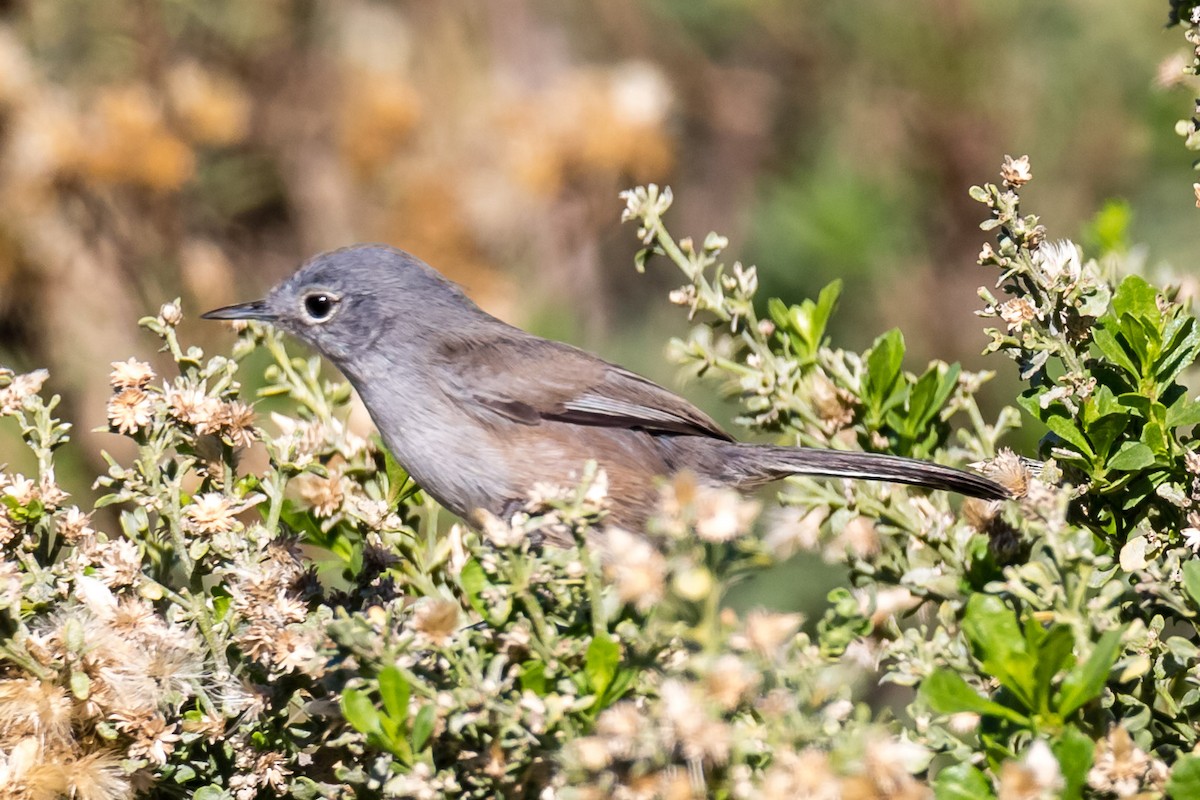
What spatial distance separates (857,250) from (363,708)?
349 centimetres

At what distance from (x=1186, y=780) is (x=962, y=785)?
252 mm

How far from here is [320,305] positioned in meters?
3.72

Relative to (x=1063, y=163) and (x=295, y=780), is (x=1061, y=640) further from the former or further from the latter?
(x=1063, y=163)

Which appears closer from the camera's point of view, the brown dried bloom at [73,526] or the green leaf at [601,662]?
the green leaf at [601,662]

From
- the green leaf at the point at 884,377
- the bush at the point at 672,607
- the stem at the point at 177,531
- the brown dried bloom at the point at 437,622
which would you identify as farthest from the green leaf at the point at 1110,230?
the stem at the point at 177,531

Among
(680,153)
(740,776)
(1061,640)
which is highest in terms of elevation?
(680,153)

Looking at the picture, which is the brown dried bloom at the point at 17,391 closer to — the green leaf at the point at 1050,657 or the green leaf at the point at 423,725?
the green leaf at the point at 423,725

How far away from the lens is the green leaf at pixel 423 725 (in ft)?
4.87

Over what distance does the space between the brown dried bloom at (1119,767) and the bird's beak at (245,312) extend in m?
2.59

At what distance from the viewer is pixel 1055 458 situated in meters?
1.87

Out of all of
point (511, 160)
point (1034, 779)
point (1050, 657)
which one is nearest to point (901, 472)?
point (1050, 657)

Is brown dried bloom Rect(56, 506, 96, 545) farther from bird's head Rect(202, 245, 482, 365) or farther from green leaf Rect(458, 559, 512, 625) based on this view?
bird's head Rect(202, 245, 482, 365)

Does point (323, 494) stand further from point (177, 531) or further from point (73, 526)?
point (73, 526)

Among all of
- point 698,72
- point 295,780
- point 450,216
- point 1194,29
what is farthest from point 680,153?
point 295,780
